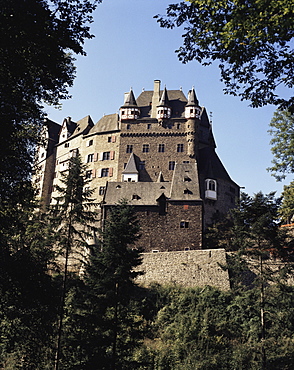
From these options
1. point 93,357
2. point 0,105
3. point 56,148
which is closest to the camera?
point 0,105

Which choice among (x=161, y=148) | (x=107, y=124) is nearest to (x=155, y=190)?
(x=161, y=148)

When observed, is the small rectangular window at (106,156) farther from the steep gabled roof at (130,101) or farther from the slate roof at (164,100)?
the slate roof at (164,100)

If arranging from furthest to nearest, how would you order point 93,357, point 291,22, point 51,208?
point 51,208 → point 93,357 → point 291,22

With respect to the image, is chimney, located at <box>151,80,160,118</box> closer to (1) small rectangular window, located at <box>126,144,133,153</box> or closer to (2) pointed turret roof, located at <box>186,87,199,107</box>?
(2) pointed turret roof, located at <box>186,87,199,107</box>

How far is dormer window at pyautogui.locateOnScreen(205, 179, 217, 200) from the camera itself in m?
57.9

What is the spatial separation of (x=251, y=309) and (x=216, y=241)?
1476 centimetres

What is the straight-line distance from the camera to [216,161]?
61.8 metres

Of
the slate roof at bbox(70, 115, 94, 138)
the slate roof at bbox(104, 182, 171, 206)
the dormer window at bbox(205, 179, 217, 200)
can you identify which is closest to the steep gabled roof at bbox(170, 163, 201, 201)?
the slate roof at bbox(104, 182, 171, 206)

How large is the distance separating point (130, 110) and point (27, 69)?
170 ft

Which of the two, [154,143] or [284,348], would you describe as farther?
[154,143]

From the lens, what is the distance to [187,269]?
38812 mm

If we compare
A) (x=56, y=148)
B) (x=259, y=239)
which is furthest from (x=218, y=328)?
(x=56, y=148)

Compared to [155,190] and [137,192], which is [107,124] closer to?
[137,192]

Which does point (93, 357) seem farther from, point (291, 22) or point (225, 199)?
point (225, 199)
